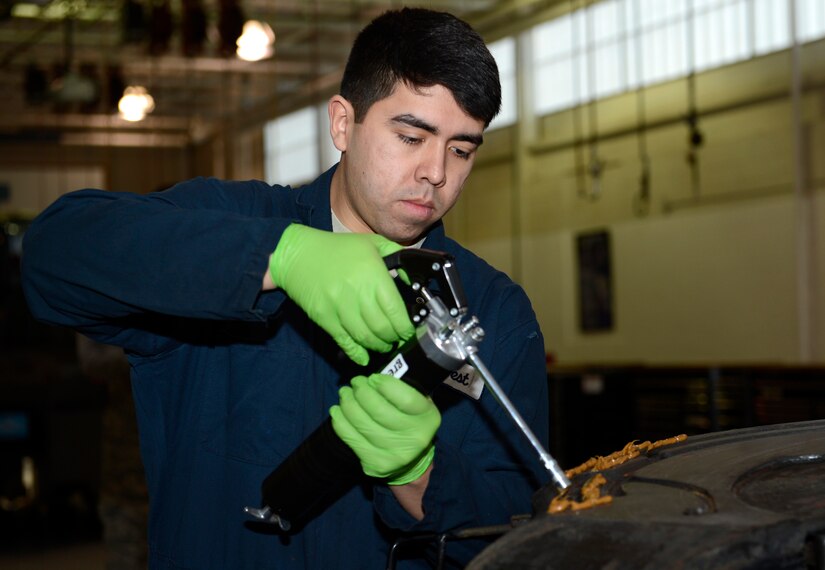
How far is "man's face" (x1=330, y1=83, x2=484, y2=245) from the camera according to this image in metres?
1.45

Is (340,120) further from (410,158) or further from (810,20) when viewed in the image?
(810,20)

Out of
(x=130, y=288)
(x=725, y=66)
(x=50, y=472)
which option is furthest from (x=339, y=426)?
(x=725, y=66)

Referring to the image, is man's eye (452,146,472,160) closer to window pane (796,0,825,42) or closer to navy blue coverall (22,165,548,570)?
navy blue coverall (22,165,548,570)

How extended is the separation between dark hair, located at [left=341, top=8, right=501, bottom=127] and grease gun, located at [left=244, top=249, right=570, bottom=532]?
356mm

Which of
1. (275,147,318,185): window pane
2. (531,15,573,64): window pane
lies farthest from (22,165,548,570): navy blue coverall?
(531,15,573,64): window pane

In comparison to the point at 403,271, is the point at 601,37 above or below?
above

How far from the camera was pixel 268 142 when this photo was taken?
8.60 meters

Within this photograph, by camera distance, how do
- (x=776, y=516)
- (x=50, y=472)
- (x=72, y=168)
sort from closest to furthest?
1. (x=776, y=516)
2. (x=50, y=472)
3. (x=72, y=168)

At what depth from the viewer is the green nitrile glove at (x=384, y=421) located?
111 centimetres

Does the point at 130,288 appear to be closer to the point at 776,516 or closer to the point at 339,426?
the point at 339,426

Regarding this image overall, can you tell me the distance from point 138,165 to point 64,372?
114 inches

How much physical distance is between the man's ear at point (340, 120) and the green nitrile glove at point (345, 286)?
45cm

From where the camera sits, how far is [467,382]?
1548 millimetres

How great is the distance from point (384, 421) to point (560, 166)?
7932mm
